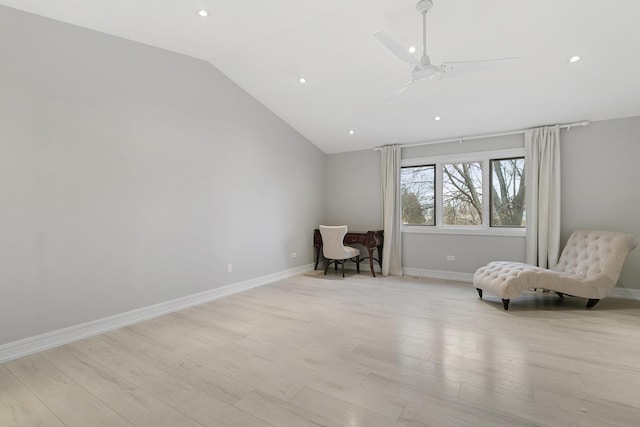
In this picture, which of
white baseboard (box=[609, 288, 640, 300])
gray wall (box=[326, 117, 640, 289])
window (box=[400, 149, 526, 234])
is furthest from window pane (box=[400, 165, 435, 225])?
white baseboard (box=[609, 288, 640, 300])

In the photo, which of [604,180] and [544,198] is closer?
[604,180]

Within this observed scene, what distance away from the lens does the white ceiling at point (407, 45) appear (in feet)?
9.10

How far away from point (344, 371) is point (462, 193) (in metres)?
4.30

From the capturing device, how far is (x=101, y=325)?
3.03 metres

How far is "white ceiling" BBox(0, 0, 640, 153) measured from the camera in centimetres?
277

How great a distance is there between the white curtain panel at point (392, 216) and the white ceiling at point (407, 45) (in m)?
0.93

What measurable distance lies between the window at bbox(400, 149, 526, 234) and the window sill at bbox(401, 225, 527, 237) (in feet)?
0.06

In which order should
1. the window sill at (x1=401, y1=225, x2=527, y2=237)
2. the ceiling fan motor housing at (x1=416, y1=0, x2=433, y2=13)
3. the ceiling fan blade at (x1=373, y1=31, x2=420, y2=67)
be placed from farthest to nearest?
the window sill at (x1=401, y1=225, x2=527, y2=237) < the ceiling fan motor housing at (x1=416, y1=0, x2=433, y2=13) < the ceiling fan blade at (x1=373, y1=31, x2=420, y2=67)

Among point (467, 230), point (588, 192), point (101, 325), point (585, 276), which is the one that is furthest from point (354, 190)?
point (101, 325)

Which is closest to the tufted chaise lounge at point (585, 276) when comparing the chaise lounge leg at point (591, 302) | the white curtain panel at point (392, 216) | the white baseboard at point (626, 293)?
the chaise lounge leg at point (591, 302)

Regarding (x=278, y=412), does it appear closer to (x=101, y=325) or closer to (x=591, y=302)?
(x=101, y=325)

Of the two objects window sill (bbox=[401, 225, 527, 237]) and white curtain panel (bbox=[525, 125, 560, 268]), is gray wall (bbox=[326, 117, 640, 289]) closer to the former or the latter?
window sill (bbox=[401, 225, 527, 237])

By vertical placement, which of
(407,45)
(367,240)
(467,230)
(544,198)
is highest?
(407,45)

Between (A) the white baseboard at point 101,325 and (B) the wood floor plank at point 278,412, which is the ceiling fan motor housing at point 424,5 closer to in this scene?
(B) the wood floor plank at point 278,412
